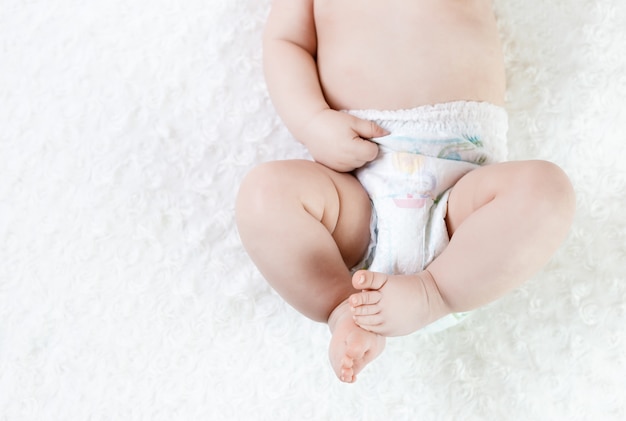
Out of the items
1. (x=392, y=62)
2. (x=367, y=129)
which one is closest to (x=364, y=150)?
(x=367, y=129)

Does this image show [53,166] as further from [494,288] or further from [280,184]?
[494,288]

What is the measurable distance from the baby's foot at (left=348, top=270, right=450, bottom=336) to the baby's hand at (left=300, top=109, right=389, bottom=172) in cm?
22

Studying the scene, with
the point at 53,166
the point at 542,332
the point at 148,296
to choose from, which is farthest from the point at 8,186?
the point at 542,332

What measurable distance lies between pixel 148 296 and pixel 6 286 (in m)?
0.24

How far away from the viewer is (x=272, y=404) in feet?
3.69

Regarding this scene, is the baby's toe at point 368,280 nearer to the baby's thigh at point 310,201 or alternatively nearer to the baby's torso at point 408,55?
the baby's thigh at point 310,201

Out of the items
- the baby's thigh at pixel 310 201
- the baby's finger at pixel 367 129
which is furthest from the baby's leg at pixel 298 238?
the baby's finger at pixel 367 129

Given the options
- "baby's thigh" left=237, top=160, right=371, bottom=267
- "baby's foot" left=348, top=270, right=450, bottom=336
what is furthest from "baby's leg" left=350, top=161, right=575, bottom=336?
"baby's thigh" left=237, top=160, right=371, bottom=267

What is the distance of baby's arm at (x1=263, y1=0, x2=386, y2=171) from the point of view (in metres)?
1.09

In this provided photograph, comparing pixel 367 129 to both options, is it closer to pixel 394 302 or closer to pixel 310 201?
pixel 310 201

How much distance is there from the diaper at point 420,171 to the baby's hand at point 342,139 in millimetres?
22

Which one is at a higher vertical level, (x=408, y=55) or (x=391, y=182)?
(x=408, y=55)

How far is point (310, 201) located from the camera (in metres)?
1.01

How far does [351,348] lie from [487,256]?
0.22 meters
